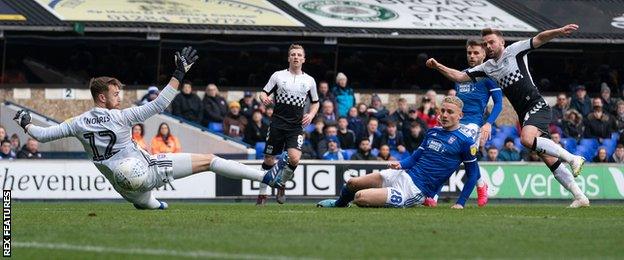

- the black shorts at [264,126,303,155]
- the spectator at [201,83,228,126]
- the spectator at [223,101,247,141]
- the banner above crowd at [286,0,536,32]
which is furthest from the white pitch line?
the banner above crowd at [286,0,536,32]

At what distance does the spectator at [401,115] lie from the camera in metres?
30.1

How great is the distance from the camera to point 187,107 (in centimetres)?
2980

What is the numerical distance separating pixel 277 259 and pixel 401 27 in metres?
23.0

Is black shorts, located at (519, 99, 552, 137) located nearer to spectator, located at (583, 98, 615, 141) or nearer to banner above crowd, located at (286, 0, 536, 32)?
spectator, located at (583, 98, 615, 141)

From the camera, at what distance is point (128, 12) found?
3106 cm

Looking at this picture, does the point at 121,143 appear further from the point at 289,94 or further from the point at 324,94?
the point at 324,94

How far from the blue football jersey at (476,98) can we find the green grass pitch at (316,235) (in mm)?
2536

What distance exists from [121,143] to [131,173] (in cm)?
36

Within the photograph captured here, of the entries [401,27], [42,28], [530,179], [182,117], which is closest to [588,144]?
[530,179]

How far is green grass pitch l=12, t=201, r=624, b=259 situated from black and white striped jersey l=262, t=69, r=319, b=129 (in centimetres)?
458

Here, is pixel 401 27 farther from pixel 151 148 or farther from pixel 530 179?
pixel 151 148

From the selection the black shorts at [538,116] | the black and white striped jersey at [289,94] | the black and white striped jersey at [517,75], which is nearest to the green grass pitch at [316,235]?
the black shorts at [538,116]

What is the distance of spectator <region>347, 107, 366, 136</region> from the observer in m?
29.3

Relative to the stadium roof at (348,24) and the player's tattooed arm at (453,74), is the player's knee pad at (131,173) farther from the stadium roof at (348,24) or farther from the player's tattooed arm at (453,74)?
the stadium roof at (348,24)
